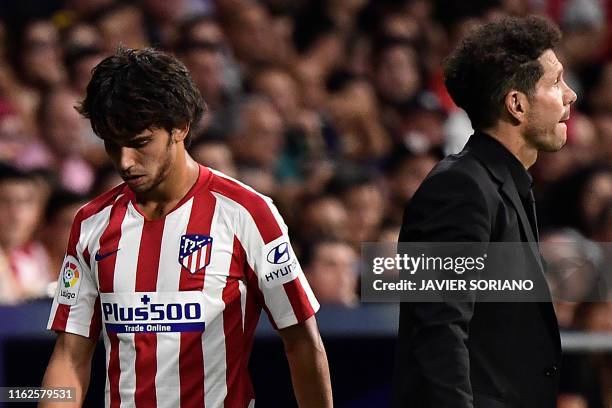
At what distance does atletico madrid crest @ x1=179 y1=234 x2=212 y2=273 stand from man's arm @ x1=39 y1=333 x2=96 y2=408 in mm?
350

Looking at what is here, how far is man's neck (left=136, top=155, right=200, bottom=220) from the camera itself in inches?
122

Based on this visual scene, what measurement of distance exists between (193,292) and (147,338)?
6.1 inches

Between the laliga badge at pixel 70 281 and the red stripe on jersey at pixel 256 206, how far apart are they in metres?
0.40

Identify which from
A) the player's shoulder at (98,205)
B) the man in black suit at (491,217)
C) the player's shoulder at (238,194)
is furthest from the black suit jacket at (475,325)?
the player's shoulder at (98,205)

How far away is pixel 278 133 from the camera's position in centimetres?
673

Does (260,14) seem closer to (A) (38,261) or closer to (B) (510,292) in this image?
(A) (38,261)

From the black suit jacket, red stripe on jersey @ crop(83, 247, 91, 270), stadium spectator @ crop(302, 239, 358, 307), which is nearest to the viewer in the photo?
the black suit jacket

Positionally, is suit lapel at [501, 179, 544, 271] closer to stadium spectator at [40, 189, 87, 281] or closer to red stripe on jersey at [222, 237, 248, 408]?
red stripe on jersey at [222, 237, 248, 408]

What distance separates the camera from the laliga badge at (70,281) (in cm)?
317

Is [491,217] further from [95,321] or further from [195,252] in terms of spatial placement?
[95,321]

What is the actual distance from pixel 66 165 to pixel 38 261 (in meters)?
0.90

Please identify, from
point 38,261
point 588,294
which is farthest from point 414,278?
point 38,261

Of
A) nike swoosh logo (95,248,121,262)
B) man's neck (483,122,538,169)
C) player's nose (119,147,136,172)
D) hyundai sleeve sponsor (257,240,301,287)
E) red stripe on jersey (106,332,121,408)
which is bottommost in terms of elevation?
red stripe on jersey (106,332,121,408)

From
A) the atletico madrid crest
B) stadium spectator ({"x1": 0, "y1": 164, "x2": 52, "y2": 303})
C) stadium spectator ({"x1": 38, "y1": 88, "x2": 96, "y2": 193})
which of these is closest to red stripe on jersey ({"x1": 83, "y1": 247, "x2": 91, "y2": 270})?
the atletico madrid crest
